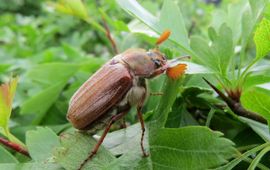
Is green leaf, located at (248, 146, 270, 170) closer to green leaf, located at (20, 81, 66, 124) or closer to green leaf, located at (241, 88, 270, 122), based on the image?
green leaf, located at (241, 88, 270, 122)

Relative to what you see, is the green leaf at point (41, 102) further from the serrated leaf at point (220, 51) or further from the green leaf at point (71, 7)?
the serrated leaf at point (220, 51)

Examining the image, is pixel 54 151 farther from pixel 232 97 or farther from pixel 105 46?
pixel 105 46

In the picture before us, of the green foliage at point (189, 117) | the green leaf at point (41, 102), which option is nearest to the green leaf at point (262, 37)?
the green foliage at point (189, 117)

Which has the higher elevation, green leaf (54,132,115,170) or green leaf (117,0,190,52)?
green leaf (117,0,190,52)

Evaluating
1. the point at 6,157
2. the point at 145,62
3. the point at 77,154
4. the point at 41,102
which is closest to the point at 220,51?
the point at 145,62

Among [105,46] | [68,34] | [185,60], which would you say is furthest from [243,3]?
[68,34]

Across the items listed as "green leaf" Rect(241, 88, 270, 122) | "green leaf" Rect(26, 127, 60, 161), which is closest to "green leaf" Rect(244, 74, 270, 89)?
"green leaf" Rect(241, 88, 270, 122)
